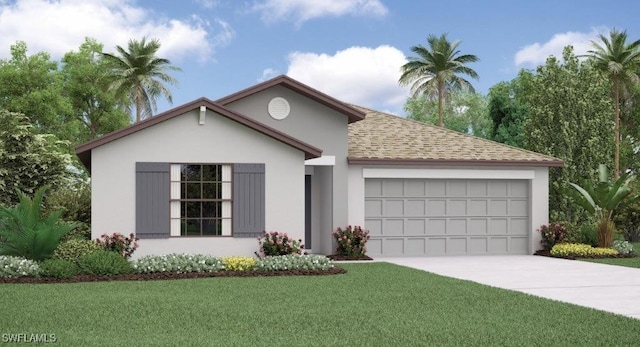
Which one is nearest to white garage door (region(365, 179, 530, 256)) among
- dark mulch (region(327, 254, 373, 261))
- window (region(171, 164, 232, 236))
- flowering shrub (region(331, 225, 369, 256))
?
flowering shrub (region(331, 225, 369, 256))

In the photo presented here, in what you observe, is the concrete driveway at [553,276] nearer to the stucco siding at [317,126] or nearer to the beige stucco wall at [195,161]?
the stucco siding at [317,126]

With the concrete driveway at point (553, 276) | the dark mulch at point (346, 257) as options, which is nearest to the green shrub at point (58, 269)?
the dark mulch at point (346, 257)

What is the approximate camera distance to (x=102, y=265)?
15.2 metres

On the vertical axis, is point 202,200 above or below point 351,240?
above

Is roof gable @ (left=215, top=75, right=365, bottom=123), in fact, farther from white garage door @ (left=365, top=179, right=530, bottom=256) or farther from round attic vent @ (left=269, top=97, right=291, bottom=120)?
white garage door @ (left=365, top=179, right=530, bottom=256)

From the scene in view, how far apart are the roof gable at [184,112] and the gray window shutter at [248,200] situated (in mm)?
904

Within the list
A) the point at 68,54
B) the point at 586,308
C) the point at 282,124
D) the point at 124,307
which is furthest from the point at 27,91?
the point at 586,308

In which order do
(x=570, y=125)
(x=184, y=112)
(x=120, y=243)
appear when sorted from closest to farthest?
1. (x=120, y=243)
2. (x=184, y=112)
3. (x=570, y=125)

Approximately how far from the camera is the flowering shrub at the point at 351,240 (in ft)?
66.3

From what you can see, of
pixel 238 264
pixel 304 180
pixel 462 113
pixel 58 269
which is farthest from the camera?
pixel 462 113

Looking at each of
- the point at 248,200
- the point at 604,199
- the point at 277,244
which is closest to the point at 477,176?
the point at 604,199

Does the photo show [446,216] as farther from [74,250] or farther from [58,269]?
[58,269]

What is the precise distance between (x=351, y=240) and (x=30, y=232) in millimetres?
8218

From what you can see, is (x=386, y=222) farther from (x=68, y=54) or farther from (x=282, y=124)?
(x=68, y=54)
